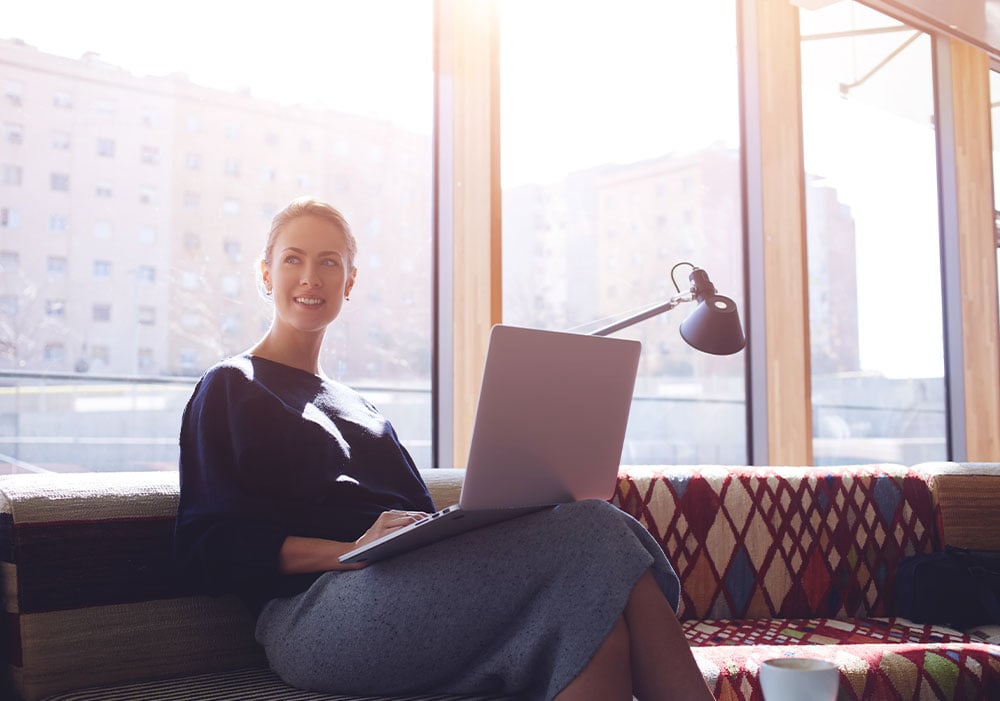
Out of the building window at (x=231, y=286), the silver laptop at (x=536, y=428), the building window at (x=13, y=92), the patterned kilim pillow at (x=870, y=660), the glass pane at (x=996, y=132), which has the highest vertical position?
the glass pane at (x=996, y=132)

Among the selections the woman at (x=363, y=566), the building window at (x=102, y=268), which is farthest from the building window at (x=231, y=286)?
the woman at (x=363, y=566)

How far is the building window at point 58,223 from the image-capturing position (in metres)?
2.48

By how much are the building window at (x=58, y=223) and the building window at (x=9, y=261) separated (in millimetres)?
117

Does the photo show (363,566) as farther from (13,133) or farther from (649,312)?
(13,133)

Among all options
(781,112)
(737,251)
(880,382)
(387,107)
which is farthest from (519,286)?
(880,382)

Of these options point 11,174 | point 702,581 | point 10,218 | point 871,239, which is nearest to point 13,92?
point 11,174

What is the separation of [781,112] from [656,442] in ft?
5.99

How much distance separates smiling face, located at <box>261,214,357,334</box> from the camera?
1.96m

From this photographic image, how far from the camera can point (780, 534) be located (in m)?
2.59

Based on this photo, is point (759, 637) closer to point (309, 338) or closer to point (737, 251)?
point (309, 338)

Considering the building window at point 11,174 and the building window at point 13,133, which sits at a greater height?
the building window at point 13,133

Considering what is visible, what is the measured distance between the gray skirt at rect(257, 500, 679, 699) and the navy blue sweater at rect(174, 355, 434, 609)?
0.61 feet

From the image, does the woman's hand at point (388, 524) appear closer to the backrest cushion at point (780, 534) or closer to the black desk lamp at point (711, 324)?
the black desk lamp at point (711, 324)

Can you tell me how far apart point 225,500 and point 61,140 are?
4.57ft
